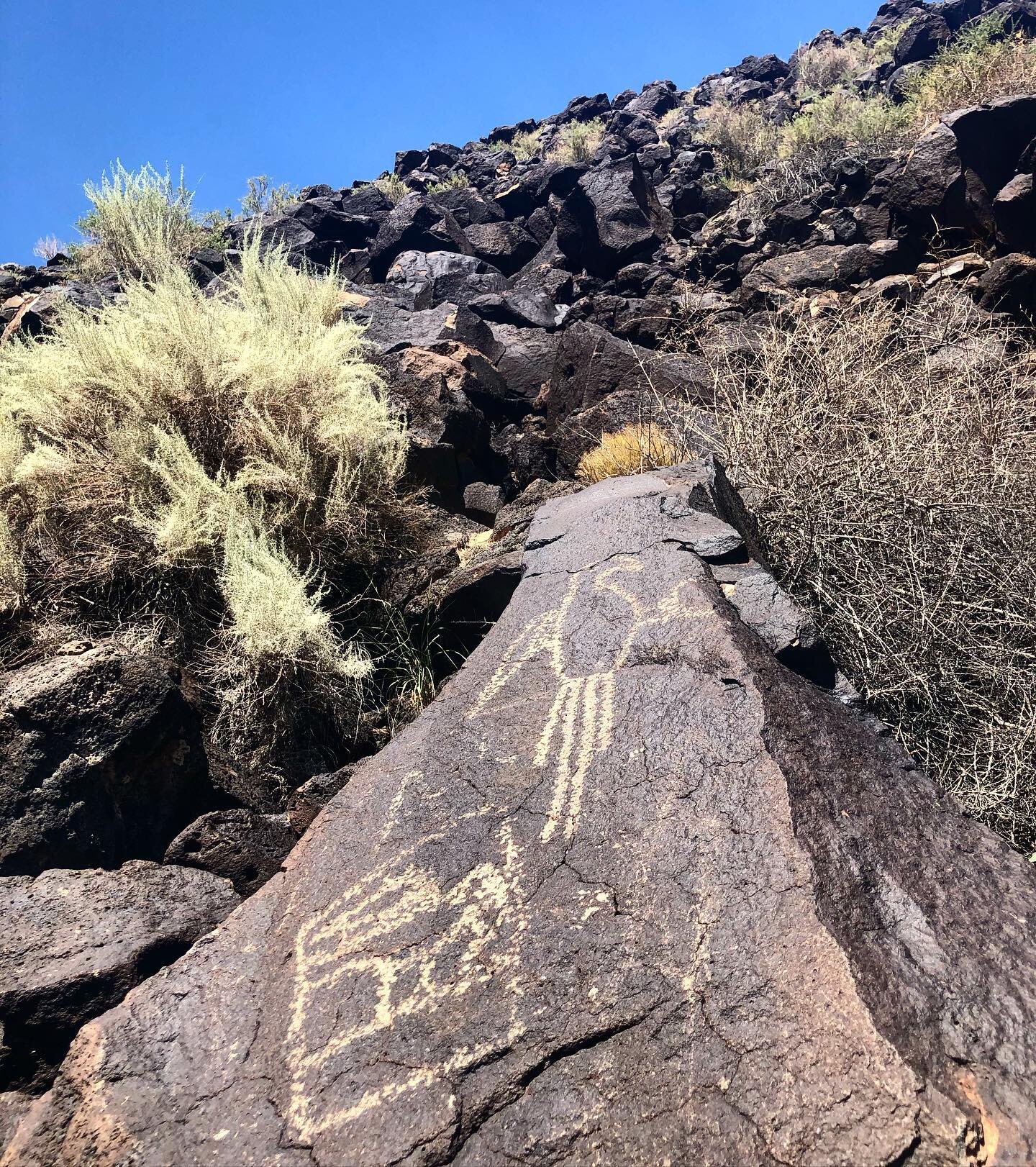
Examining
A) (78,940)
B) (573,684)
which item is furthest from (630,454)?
(78,940)

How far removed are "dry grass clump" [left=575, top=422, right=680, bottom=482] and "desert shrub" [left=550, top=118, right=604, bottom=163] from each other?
1405 centimetres

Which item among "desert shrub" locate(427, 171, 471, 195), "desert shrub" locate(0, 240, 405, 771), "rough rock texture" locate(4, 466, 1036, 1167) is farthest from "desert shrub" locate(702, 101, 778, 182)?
"rough rock texture" locate(4, 466, 1036, 1167)

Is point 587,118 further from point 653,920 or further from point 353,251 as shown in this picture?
point 653,920

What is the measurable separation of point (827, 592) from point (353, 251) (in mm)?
11358

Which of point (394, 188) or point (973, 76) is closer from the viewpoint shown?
point (973, 76)

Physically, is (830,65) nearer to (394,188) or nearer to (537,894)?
(394,188)

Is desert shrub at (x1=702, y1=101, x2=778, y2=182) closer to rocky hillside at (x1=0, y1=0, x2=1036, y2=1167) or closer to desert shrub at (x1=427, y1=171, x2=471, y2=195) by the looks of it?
desert shrub at (x1=427, y1=171, x2=471, y2=195)

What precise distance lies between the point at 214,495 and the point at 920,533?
341 centimetres

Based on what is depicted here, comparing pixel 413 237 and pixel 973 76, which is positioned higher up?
pixel 413 237

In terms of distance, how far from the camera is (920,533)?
3.85 metres

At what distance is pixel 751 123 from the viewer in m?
16.8

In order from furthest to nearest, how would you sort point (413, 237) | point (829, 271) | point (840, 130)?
point (840, 130) → point (413, 237) → point (829, 271)

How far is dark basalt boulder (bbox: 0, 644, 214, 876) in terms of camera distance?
2760 mm

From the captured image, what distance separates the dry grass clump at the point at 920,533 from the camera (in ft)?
11.2
